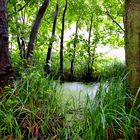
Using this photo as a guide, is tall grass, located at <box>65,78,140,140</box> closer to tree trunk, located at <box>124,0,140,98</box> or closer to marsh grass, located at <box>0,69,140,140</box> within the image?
marsh grass, located at <box>0,69,140,140</box>

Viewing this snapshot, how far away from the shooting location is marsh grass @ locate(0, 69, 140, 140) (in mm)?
2221

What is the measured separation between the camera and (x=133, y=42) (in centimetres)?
229

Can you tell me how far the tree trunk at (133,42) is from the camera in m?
2.24

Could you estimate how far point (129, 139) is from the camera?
220cm

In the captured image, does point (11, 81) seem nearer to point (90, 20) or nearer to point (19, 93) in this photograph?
point (19, 93)

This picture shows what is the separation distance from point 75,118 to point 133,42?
39.2 inches

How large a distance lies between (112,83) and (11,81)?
1221mm

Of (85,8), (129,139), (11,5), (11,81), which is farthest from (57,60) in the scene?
(129,139)

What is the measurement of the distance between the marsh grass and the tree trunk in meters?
0.15

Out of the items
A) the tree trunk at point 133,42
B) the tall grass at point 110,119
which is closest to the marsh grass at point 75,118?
the tall grass at point 110,119

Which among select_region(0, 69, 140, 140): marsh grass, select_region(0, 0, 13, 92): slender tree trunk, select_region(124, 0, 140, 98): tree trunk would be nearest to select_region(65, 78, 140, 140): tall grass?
select_region(0, 69, 140, 140): marsh grass

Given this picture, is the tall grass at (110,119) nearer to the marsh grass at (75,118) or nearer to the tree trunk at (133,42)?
the marsh grass at (75,118)

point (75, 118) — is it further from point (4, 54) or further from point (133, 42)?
point (4, 54)

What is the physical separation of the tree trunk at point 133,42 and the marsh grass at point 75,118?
15 cm
